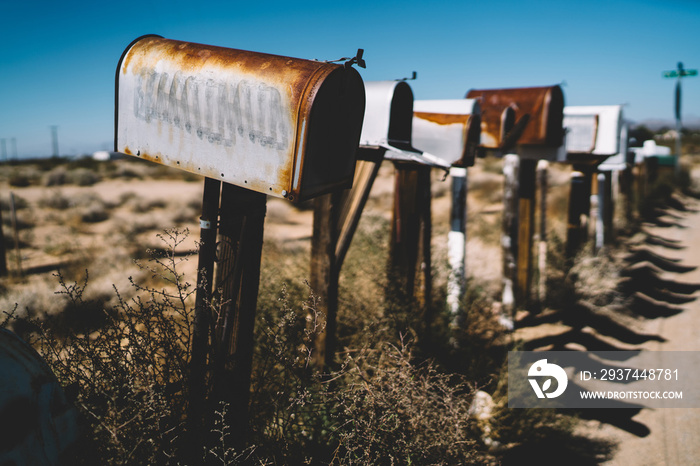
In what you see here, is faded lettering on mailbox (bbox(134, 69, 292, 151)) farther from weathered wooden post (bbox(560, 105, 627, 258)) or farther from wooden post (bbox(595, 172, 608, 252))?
wooden post (bbox(595, 172, 608, 252))

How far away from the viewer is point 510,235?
467 centimetres

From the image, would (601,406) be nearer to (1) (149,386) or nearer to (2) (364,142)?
(2) (364,142)

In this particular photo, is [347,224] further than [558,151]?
No

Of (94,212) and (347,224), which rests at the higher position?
(347,224)

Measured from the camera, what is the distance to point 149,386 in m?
1.50

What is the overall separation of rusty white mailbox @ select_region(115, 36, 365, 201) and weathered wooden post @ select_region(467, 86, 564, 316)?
2.79 meters

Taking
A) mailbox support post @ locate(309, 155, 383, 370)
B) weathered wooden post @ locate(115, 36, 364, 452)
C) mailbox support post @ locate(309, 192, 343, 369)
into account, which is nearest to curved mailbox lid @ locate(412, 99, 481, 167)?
mailbox support post @ locate(309, 155, 383, 370)

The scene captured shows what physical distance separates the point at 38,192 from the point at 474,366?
18508 millimetres

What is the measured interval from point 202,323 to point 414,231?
6.65 ft

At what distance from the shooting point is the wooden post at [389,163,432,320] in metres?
3.44

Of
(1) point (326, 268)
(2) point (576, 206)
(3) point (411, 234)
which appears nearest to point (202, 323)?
(1) point (326, 268)

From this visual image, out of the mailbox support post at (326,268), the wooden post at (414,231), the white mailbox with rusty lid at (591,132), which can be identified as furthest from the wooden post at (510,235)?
the mailbox support post at (326,268)

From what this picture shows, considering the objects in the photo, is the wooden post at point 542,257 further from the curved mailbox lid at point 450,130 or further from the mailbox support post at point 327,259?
the mailbox support post at point 327,259

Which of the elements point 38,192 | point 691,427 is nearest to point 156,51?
point 691,427
